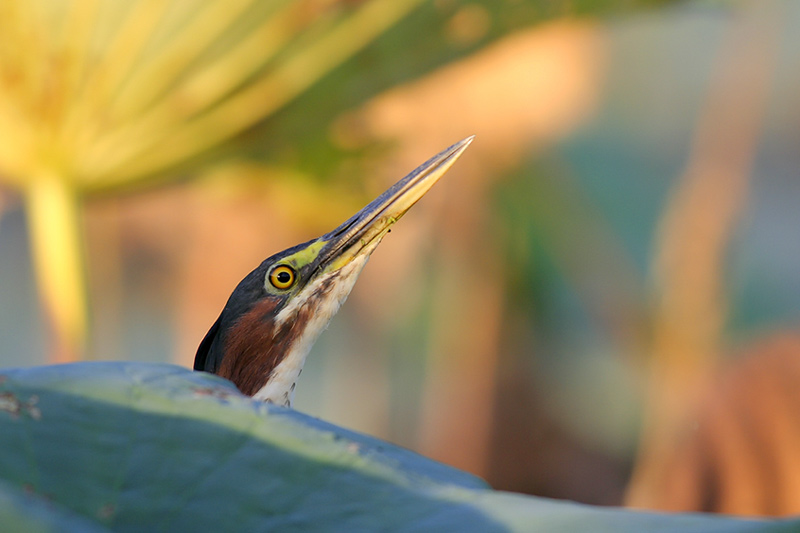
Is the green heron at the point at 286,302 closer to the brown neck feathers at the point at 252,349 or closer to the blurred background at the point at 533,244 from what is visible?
the brown neck feathers at the point at 252,349

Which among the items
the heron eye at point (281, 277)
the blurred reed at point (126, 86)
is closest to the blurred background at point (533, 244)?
the blurred reed at point (126, 86)

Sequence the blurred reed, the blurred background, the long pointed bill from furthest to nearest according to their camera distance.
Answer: the blurred background < the blurred reed < the long pointed bill

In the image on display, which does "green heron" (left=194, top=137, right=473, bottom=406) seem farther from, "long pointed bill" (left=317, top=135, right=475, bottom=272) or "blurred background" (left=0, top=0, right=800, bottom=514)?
"blurred background" (left=0, top=0, right=800, bottom=514)

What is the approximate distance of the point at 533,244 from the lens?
2.63 meters

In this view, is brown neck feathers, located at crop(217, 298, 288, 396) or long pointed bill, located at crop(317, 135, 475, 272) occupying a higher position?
long pointed bill, located at crop(317, 135, 475, 272)

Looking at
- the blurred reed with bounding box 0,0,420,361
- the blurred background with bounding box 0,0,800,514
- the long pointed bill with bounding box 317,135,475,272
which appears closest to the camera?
the long pointed bill with bounding box 317,135,475,272

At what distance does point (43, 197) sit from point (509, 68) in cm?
150

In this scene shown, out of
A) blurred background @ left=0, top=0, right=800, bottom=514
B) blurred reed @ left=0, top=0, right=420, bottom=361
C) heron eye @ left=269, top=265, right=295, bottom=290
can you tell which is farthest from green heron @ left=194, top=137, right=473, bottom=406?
blurred background @ left=0, top=0, right=800, bottom=514

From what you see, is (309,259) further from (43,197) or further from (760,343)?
(760,343)

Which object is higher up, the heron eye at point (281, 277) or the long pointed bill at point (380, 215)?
the long pointed bill at point (380, 215)

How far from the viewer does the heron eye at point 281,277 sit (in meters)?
1.06

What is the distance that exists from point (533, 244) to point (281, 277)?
168cm

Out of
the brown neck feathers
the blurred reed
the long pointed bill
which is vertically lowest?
the brown neck feathers

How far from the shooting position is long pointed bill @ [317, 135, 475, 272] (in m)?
1.01
